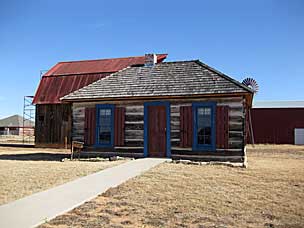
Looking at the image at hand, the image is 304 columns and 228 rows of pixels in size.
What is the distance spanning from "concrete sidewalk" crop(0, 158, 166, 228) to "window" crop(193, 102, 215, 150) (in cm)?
386

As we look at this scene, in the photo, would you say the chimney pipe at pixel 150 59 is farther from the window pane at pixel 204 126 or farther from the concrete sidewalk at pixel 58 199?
the concrete sidewalk at pixel 58 199

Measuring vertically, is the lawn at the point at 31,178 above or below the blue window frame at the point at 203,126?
below

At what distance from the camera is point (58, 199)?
746 cm

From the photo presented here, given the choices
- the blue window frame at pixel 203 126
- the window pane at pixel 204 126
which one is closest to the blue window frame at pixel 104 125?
the blue window frame at pixel 203 126

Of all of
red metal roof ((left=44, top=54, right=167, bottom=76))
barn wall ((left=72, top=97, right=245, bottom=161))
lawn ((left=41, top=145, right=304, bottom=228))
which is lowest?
lawn ((left=41, top=145, right=304, bottom=228))

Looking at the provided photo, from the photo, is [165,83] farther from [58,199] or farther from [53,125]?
[53,125]

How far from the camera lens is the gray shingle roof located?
14.5 metres

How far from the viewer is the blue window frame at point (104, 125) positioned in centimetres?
1602

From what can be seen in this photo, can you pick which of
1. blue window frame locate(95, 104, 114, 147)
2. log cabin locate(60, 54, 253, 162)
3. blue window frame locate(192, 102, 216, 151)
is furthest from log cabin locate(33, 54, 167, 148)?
blue window frame locate(192, 102, 216, 151)

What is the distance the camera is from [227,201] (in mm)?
7434

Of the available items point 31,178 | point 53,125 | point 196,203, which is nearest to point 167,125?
point 31,178

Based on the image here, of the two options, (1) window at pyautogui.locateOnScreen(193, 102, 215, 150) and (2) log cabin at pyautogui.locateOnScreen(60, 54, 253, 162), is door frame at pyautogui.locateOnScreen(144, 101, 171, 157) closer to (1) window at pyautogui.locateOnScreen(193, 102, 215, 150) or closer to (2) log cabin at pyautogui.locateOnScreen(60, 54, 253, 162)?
(2) log cabin at pyautogui.locateOnScreen(60, 54, 253, 162)

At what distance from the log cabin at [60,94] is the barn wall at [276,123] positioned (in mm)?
12260

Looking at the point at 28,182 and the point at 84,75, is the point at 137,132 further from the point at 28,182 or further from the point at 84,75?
the point at 84,75
